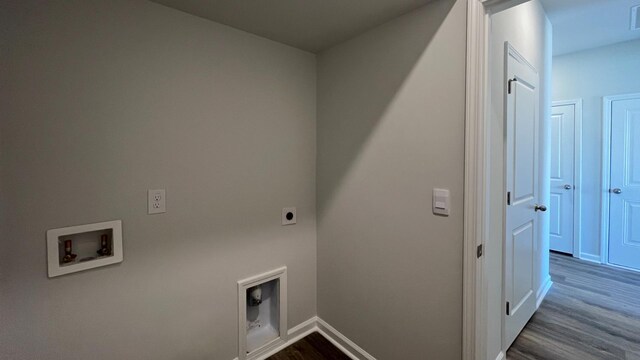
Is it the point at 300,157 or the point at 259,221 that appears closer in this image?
the point at 259,221

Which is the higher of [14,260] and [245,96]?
[245,96]

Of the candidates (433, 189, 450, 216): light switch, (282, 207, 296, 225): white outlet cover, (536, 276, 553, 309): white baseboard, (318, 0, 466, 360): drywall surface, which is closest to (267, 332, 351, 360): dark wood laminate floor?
(318, 0, 466, 360): drywall surface

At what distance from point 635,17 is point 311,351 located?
417cm

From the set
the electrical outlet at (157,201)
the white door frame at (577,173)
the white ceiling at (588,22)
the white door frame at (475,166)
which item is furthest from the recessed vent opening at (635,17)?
the electrical outlet at (157,201)

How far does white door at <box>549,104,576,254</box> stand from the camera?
3.51 meters

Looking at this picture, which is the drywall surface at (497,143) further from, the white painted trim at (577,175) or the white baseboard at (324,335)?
the white painted trim at (577,175)

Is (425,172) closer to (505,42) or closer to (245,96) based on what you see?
(505,42)

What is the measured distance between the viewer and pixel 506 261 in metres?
1.71

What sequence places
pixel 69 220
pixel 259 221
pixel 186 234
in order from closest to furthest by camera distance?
pixel 69 220 → pixel 186 234 → pixel 259 221

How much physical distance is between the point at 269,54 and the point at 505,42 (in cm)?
153

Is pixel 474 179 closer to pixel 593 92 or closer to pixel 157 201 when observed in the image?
pixel 157 201

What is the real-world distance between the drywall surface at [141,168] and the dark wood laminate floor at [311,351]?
396 mm

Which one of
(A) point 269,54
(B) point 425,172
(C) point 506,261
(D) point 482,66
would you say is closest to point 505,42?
(D) point 482,66

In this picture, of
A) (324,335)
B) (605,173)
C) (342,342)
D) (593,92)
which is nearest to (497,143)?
(342,342)
